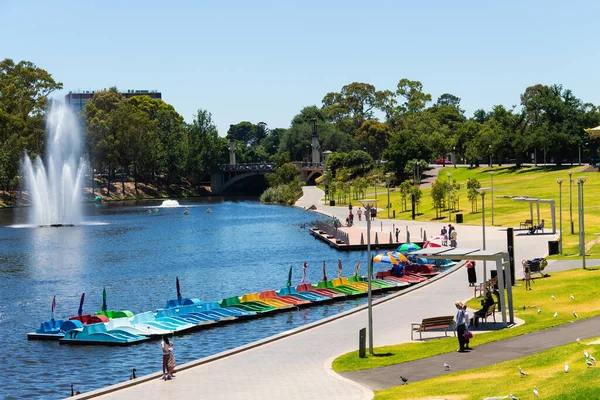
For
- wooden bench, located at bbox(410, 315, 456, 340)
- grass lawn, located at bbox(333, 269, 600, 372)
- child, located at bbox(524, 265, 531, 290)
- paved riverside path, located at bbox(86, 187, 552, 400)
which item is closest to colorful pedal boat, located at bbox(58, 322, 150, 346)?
paved riverside path, located at bbox(86, 187, 552, 400)

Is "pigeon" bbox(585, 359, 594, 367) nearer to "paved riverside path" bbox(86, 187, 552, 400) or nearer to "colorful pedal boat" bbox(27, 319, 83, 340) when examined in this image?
"paved riverside path" bbox(86, 187, 552, 400)

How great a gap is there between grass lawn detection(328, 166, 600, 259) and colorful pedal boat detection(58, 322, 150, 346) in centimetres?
2962

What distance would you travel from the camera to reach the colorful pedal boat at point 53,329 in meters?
44.3

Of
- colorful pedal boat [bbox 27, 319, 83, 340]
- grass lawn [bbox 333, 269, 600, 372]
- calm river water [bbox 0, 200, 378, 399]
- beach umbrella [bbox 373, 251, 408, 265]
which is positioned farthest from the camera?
beach umbrella [bbox 373, 251, 408, 265]

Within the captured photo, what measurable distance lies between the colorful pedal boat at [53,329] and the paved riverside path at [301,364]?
630cm

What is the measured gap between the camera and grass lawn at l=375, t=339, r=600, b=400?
23297mm

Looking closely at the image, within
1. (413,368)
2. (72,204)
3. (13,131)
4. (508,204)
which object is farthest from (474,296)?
(13,131)

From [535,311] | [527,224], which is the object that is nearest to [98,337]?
[535,311]

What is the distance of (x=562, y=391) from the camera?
22906mm

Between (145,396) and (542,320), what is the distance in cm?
1682

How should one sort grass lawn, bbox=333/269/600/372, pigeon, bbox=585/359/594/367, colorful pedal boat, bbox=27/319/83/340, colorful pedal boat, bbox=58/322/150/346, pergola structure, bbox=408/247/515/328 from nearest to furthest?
pigeon, bbox=585/359/594/367 → grass lawn, bbox=333/269/600/372 → pergola structure, bbox=408/247/515/328 → colorful pedal boat, bbox=58/322/150/346 → colorful pedal boat, bbox=27/319/83/340

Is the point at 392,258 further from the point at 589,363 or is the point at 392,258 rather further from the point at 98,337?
the point at 589,363

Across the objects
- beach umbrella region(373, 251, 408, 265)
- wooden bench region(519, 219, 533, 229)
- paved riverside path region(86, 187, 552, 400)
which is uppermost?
wooden bench region(519, 219, 533, 229)

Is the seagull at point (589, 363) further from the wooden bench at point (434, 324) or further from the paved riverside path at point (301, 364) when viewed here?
the wooden bench at point (434, 324)
